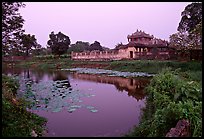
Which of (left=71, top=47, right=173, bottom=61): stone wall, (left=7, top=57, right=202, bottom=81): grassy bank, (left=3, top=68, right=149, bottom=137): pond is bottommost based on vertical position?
(left=3, top=68, right=149, bottom=137): pond

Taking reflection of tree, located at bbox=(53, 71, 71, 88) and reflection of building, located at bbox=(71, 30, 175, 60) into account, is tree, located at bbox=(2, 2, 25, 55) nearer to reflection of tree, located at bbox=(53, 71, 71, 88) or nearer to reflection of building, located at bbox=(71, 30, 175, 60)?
reflection of tree, located at bbox=(53, 71, 71, 88)

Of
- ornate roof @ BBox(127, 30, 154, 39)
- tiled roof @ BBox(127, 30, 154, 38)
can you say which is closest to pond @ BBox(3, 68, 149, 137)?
ornate roof @ BBox(127, 30, 154, 39)

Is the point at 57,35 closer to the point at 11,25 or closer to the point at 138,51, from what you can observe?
the point at 138,51

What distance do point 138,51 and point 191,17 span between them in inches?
383

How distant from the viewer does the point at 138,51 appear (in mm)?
40094

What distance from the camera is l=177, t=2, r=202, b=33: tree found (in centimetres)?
3297

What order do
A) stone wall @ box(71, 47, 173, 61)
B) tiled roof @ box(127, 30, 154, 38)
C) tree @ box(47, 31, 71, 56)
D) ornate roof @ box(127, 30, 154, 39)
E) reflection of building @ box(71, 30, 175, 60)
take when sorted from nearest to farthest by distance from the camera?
stone wall @ box(71, 47, 173, 61) < reflection of building @ box(71, 30, 175, 60) < ornate roof @ box(127, 30, 154, 39) < tiled roof @ box(127, 30, 154, 38) < tree @ box(47, 31, 71, 56)

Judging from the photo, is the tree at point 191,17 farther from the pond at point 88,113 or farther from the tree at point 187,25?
the pond at point 88,113

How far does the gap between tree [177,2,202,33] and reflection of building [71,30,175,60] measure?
13.1ft

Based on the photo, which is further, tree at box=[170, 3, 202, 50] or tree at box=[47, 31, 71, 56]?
tree at box=[47, 31, 71, 56]

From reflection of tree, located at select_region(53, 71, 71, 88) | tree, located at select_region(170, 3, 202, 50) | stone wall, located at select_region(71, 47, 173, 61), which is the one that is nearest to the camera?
reflection of tree, located at select_region(53, 71, 71, 88)

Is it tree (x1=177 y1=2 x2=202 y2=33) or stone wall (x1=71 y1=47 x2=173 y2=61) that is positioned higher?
tree (x1=177 y1=2 x2=202 y2=33)

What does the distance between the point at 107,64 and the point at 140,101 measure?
907 inches

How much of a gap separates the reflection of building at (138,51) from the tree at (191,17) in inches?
157
